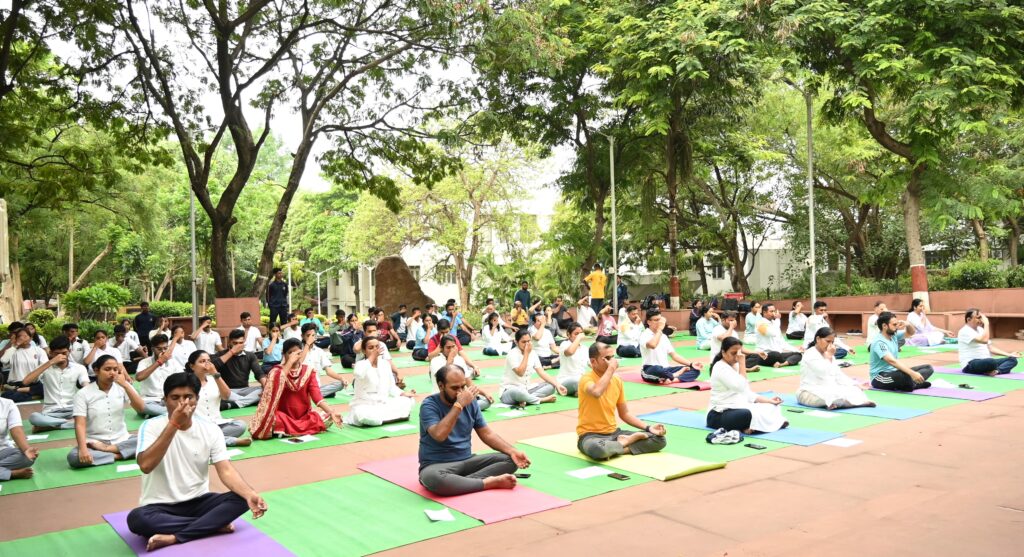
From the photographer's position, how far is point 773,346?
14.7 metres

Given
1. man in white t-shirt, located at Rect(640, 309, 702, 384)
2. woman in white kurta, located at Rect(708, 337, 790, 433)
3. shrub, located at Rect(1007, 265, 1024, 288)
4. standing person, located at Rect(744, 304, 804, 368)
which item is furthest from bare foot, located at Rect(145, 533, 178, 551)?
shrub, located at Rect(1007, 265, 1024, 288)

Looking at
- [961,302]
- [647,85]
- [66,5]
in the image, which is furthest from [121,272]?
[961,302]

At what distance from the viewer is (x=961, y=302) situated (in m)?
19.8

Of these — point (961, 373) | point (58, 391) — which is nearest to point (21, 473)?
point (58, 391)

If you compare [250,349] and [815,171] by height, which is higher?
[815,171]

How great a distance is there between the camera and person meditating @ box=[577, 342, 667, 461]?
24.0ft

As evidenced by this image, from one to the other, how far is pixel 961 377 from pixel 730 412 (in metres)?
5.96

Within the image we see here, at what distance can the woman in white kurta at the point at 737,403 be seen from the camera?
8.40 metres

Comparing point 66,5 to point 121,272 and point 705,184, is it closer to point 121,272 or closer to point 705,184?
point 705,184

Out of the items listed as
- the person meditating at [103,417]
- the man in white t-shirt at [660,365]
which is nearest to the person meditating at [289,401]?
the person meditating at [103,417]

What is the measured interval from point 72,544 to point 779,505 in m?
5.14

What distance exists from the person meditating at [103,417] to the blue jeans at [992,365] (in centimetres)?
1182

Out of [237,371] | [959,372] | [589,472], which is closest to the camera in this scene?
[589,472]

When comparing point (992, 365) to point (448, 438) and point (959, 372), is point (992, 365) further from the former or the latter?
point (448, 438)
